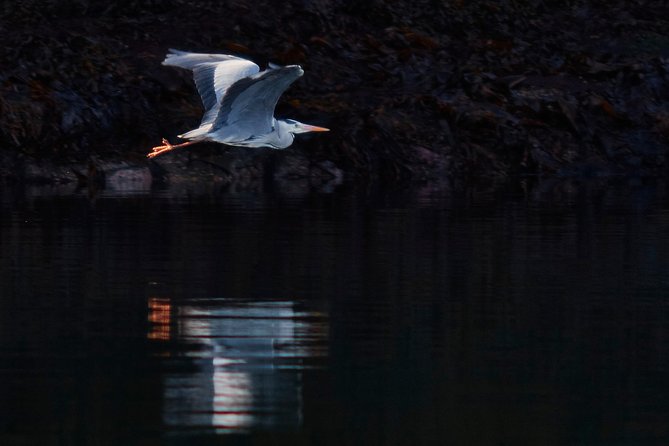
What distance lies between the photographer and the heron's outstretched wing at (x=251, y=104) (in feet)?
51.8

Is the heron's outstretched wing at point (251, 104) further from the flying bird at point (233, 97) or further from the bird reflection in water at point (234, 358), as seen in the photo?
the bird reflection in water at point (234, 358)

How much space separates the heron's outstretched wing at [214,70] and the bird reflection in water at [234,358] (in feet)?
15.3

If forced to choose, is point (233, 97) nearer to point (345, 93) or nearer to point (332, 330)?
point (332, 330)

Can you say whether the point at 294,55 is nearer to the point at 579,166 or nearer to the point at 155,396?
the point at 579,166

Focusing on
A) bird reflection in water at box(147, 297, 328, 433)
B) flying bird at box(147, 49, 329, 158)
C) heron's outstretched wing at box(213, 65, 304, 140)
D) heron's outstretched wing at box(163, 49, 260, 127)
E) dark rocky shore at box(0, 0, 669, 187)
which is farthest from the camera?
dark rocky shore at box(0, 0, 669, 187)

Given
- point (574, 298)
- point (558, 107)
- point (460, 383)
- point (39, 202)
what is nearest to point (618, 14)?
point (558, 107)

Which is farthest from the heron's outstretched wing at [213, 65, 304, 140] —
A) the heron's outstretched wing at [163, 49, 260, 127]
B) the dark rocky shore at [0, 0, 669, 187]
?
the dark rocky shore at [0, 0, 669, 187]

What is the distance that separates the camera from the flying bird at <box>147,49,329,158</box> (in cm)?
1627

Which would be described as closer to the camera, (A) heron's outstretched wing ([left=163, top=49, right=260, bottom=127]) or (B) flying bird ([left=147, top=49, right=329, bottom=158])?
(B) flying bird ([left=147, top=49, right=329, bottom=158])

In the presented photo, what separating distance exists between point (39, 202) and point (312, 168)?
7.47 m

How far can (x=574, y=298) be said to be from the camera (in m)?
12.3

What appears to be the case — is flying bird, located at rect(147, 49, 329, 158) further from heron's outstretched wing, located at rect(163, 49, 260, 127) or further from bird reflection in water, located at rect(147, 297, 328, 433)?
bird reflection in water, located at rect(147, 297, 328, 433)

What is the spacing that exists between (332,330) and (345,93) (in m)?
19.8

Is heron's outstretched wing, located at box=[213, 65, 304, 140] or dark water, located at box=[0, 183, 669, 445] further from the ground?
heron's outstretched wing, located at box=[213, 65, 304, 140]
